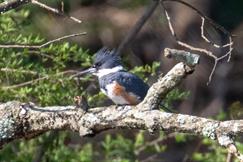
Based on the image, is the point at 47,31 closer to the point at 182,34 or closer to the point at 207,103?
the point at 182,34

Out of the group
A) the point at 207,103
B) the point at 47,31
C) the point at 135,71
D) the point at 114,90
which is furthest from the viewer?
the point at 207,103

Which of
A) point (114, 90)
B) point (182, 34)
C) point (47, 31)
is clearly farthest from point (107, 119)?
point (182, 34)

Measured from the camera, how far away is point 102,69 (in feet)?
14.8

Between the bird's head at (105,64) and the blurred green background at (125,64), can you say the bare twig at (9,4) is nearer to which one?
the blurred green background at (125,64)

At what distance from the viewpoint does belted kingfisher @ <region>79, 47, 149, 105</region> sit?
4266 mm

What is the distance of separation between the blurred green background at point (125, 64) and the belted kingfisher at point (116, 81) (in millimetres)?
75

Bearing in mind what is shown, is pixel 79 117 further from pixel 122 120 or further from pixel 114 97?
pixel 114 97

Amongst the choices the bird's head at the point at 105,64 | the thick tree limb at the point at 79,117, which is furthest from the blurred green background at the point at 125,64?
the thick tree limb at the point at 79,117

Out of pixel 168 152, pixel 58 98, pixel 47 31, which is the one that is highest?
pixel 58 98

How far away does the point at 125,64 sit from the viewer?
5211 millimetres

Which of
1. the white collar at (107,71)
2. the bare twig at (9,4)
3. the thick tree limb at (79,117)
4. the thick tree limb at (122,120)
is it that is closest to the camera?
the thick tree limb at (122,120)

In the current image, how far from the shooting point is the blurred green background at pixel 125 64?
4.32 meters

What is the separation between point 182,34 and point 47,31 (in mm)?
1402

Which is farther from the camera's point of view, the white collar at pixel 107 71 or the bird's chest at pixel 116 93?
the white collar at pixel 107 71
